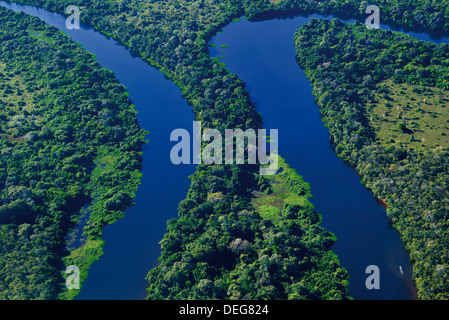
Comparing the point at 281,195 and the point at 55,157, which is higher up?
the point at 55,157

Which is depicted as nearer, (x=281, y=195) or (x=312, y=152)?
(x=281, y=195)

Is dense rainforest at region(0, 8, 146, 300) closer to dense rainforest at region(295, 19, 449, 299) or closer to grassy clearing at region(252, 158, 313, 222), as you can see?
grassy clearing at region(252, 158, 313, 222)

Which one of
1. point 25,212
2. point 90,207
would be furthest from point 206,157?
point 25,212
